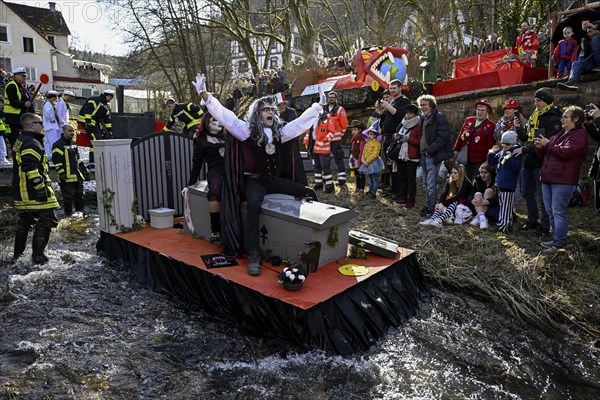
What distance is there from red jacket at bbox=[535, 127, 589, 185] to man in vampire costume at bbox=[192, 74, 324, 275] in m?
2.64

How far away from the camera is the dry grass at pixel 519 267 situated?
4293 mm

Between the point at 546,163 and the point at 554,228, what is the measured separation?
2.40ft

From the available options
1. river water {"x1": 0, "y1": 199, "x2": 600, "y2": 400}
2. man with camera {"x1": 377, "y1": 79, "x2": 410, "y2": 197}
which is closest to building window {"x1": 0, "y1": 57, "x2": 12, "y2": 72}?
man with camera {"x1": 377, "y1": 79, "x2": 410, "y2": 197}

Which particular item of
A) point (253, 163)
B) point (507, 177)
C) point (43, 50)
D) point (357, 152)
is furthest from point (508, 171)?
point (43, 50)

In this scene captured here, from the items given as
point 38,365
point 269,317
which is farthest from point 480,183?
point 38,365

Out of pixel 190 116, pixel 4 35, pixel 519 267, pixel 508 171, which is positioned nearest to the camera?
pixel 519 267

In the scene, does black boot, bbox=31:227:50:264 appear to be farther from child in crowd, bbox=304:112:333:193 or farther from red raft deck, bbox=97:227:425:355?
child in crowd, bbox=304:112:333:193

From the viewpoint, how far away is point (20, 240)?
18.7ft

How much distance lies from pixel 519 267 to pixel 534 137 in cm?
170

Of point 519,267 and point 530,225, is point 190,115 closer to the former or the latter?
point 530,225

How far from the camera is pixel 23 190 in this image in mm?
5312

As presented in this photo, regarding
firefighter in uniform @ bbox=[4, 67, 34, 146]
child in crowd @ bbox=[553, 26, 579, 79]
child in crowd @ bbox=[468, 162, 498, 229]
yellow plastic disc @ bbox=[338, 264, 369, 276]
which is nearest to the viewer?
yellow plastic disc @ bbox=[338, 264, 369, 276]

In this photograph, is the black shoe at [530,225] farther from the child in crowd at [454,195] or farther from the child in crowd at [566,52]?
the child in crowd at [566,52]

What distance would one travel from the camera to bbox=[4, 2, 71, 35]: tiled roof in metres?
41.6
